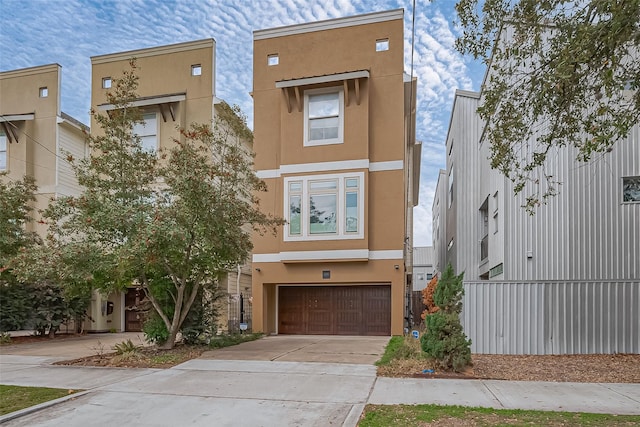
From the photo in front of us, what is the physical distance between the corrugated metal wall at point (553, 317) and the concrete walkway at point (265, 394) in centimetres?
338

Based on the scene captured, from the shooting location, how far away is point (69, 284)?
11.2m

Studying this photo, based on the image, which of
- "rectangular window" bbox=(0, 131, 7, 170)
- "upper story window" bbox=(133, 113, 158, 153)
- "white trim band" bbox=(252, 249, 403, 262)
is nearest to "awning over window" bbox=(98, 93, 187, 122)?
"upper story window" bbox=(133, 113, 158, 153)

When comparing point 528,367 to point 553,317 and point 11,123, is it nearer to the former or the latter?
point 553,317

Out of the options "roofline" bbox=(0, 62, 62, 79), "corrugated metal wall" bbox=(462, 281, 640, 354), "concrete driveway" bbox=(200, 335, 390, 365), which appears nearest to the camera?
"concrete driveway" bbox=(200, 335, 390, 365)

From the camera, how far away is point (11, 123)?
64.1 ft

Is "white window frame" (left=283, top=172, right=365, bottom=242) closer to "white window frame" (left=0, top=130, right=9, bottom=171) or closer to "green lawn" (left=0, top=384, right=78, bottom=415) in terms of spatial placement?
"green lawn" (left=0, top=384, right=78, bottom=415)

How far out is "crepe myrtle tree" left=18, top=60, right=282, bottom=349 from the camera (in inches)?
404

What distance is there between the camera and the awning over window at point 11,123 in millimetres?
19422

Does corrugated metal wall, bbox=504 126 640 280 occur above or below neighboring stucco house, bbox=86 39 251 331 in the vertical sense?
below

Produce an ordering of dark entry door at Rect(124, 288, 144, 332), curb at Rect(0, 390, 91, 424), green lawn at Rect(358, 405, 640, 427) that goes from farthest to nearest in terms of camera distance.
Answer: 1. dark entry door at Rect(124, 288, 144, 332)
2. curb at Rect(0, 390, 91, 424)
3. green lawn at Rect(358, 405, 640, 427)

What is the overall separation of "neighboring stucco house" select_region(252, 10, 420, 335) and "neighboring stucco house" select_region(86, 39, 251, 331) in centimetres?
189

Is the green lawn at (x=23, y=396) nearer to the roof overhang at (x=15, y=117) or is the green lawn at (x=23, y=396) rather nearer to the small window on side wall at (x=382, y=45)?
the small window on side wall at (x=382, y=45)

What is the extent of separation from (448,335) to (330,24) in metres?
11.8

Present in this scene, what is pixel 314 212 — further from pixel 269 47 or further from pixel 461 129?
pixel 461 129
